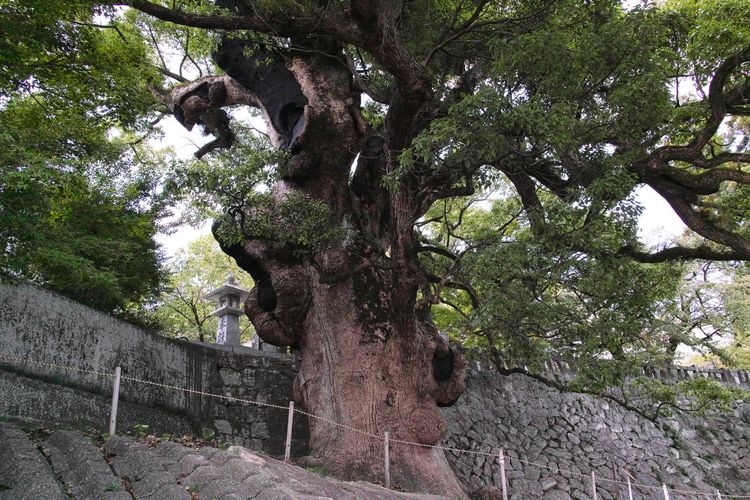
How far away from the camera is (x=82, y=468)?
11.6ft

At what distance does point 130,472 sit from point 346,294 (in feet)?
11.9

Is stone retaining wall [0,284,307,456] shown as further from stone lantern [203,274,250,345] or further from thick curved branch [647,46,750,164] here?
thick curved branch [647,46,750,164]

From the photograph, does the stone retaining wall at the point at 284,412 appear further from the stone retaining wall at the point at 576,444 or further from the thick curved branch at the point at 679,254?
the thick curved branch at the point at 679,254

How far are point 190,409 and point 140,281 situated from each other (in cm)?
219

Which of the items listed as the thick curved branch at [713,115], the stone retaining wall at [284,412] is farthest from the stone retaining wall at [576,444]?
the thick curved branch at [713,115]

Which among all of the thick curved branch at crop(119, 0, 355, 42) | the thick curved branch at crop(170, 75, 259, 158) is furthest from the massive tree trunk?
the thick curved branch at crop(119, 0, 355, 42)

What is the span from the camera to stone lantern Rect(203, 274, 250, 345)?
350 inches

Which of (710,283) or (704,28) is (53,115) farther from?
(710,283)

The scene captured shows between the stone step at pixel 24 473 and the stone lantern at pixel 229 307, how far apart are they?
513 cm

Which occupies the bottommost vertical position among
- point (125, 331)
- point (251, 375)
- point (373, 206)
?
point (251, 375)

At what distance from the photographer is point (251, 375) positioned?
8.57 meters

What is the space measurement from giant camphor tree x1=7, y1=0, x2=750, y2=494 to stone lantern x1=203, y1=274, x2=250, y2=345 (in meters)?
1.82

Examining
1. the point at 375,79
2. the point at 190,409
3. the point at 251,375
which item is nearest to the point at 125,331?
the point at 190,409

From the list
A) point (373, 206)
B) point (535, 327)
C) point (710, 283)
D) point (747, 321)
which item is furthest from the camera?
point (710, 283)
